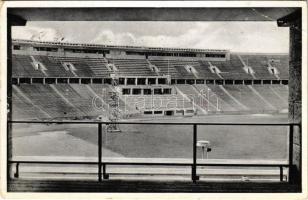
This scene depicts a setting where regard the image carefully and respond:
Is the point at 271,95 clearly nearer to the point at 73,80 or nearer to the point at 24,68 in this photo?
the point at 73,80

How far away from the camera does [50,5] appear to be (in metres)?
1.94

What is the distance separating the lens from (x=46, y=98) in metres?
23.1

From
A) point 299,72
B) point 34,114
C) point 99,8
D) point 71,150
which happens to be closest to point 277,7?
point 299,72

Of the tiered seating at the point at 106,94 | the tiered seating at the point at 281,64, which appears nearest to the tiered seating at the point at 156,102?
the tiered seating at the point at 106,94

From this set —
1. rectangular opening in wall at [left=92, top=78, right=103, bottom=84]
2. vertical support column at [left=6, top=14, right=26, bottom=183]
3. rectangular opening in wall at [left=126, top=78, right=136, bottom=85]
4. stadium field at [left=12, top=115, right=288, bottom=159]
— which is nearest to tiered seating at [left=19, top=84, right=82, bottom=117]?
stadium field at [left=12, top=115, right=288, bottom=159]

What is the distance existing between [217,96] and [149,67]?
6424mm

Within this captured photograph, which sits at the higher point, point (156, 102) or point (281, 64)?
point (281, 64)

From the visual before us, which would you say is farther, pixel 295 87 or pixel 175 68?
pixel 175 68

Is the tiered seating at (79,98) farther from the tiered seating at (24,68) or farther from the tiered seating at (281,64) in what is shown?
the tiered seating at (281,64)

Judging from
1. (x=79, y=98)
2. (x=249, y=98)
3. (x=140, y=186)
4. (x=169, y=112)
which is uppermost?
(x=249, y=98)

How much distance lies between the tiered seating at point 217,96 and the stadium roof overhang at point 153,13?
24.9 m

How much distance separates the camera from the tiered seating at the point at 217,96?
87.7ft

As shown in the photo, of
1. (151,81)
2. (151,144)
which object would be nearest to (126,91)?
(151,81)
